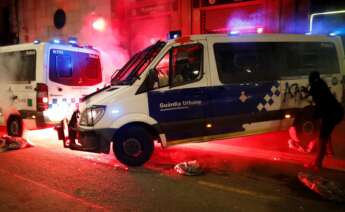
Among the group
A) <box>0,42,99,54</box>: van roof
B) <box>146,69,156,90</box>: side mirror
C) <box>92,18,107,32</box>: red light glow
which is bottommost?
<box>146,69,156,90</box>: side mirror

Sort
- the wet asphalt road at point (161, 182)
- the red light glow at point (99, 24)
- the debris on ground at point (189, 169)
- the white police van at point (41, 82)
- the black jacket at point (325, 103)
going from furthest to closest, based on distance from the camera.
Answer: the red light glow at point (99, 24)
the white police van at point (41, 82)
the black jacket at point (325, 103)
the debris on ground at point (189, 169)
the wet asphalt road at point (161, 182)

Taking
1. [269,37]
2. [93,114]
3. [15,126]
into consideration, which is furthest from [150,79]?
[15,126]

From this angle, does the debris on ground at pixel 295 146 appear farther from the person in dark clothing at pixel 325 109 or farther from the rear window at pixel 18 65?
the rear window at pixel 18 65

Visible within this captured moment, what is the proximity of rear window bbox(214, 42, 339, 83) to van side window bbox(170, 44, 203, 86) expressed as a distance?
36 centimetres

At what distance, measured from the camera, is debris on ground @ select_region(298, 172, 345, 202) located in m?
4.90

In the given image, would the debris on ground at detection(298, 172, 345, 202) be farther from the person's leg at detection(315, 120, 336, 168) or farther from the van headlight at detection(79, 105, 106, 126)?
the van headlight at detection(79, 105, 106, 126)

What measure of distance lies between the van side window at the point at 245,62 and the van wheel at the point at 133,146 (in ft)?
5.59

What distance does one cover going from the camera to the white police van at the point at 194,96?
6523 millimetres

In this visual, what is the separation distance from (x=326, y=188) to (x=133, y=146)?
123 inches

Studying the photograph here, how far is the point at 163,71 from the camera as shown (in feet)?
21.8

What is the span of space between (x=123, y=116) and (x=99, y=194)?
1.59m

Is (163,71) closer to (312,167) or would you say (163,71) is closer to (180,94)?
(180,94)

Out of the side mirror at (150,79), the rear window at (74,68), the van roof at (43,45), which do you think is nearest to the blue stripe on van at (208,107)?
the side mirror at (150,79)

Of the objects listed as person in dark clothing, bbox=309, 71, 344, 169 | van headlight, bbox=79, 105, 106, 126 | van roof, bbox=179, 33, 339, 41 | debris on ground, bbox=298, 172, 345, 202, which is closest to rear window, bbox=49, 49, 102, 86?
van headlight, bbox=79, 105, 106, 126
